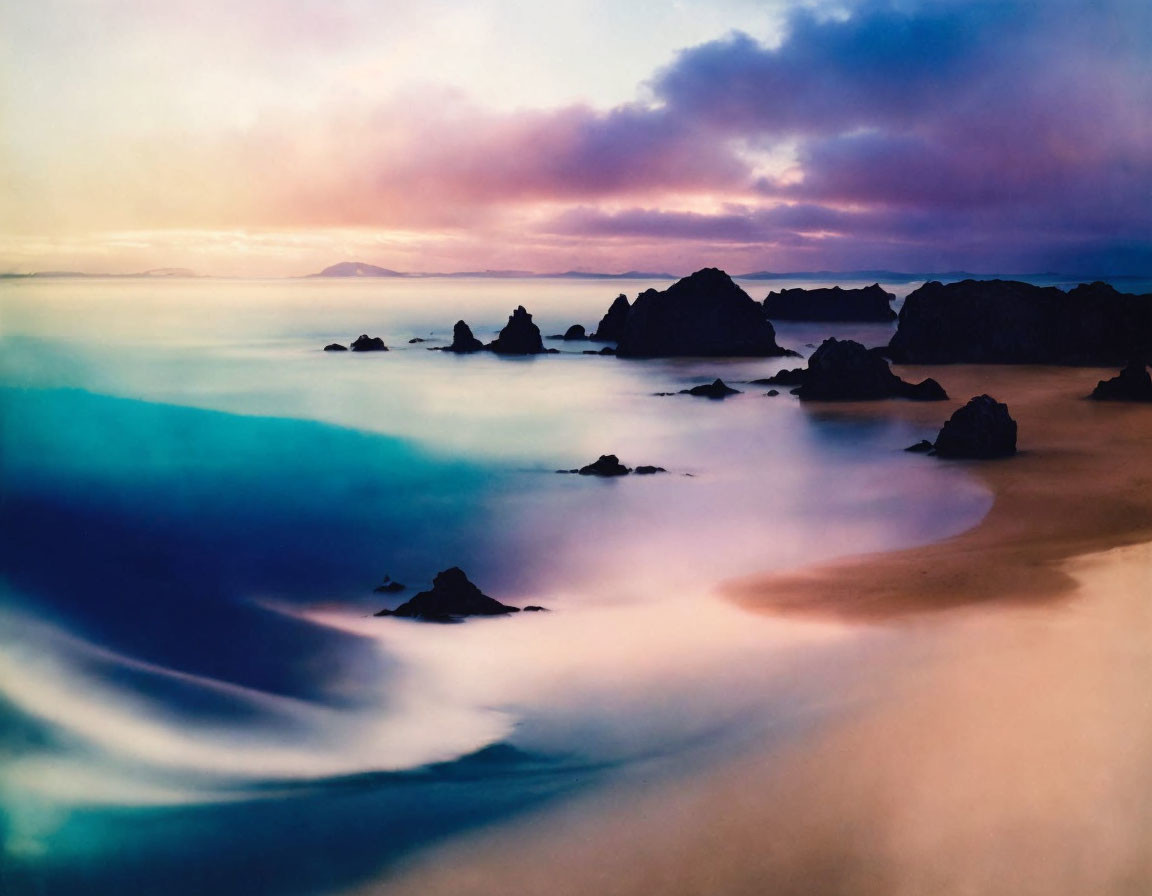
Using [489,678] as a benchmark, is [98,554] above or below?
above

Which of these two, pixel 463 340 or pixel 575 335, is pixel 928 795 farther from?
pixel 575 335

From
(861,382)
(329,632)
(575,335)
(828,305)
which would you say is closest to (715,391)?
(861,382)

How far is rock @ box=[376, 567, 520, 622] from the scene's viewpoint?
31.9ft

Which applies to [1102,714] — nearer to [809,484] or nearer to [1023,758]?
[1023,758]

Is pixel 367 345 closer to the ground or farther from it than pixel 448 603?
farther from it

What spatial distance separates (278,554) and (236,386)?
1790 centimetres

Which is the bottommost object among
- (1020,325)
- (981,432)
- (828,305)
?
(981,432)

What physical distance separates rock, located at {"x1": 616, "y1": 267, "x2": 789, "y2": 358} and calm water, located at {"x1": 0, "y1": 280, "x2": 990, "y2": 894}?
100 feet

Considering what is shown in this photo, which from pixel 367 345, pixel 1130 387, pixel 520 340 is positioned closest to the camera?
pixel 1130 387

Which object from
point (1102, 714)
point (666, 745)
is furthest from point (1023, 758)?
point (666, 745)

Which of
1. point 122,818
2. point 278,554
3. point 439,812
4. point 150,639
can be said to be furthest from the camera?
point 278,554

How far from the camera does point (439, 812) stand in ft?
19.6

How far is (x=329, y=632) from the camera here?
9648 mm

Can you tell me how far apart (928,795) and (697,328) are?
46.4m
